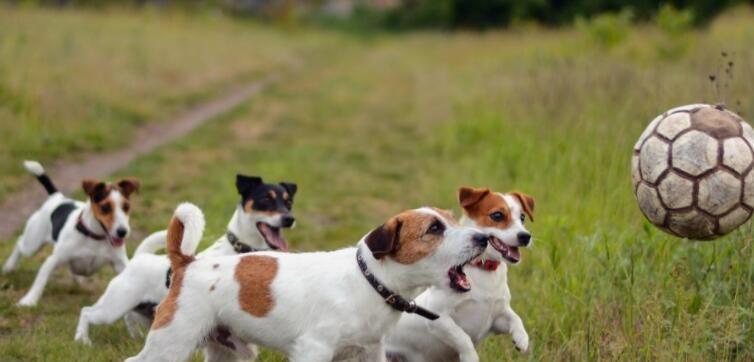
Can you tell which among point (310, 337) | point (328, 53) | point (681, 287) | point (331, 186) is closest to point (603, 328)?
point (681, 287)

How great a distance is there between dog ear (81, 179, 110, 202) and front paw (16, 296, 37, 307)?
2.80 ft

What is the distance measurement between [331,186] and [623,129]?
14.0ft

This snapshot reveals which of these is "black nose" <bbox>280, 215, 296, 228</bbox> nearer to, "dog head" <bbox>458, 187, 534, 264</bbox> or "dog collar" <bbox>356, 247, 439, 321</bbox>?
"dog head" <bbox>458, 187, 534, 264</bbox>

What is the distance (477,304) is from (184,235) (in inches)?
65.0

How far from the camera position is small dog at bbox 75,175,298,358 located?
20.3ft

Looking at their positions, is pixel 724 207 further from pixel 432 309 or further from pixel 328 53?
pixel 328 53

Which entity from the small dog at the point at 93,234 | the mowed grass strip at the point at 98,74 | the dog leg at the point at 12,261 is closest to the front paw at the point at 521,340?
the small dog at the point at 93,234

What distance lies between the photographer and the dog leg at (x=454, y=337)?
527cm

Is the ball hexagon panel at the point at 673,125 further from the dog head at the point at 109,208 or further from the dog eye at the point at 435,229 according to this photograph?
the dog head at the point at 109,208

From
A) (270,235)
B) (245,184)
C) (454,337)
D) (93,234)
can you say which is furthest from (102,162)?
(454,337)

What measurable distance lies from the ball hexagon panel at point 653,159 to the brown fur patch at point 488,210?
79 centimetres

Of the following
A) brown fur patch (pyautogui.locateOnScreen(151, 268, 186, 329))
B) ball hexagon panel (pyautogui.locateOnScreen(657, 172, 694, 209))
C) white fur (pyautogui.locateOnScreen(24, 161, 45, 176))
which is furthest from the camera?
white fur (pyautogui.locateOnScreen(24, 161, 45, 176))

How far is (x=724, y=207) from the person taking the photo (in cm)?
486

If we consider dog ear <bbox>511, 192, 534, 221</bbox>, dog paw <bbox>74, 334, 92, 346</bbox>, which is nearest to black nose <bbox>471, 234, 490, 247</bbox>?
dog ear <bbox>511, 192, 534, 221</bbox>
